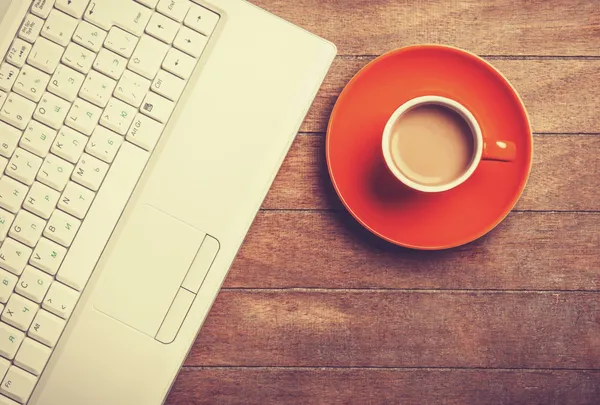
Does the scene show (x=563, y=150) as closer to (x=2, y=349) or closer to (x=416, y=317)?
(x=416, y=317)

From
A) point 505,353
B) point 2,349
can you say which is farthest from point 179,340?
point 505,353

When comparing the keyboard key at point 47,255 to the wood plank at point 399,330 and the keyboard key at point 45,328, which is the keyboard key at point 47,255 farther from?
the wood plank at point 399,330

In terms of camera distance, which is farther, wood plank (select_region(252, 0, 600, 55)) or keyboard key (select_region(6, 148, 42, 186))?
wood plank (select_region(252, 0, 600, 55))

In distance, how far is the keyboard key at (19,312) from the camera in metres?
0.52

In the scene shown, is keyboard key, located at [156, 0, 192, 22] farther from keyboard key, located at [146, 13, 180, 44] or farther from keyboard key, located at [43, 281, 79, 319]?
keyboard key, located at [43, 281, 79, 319]

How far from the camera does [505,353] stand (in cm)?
69

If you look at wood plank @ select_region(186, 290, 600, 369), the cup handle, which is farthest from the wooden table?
the cup handle

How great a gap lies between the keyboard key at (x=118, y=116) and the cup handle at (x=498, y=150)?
37 cm

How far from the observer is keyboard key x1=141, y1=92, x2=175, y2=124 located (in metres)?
0.53

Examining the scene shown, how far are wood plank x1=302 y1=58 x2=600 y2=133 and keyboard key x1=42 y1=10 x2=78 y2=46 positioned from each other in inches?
11.3

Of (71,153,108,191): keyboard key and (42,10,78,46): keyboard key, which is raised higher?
(42,10,78,46): keyboard key

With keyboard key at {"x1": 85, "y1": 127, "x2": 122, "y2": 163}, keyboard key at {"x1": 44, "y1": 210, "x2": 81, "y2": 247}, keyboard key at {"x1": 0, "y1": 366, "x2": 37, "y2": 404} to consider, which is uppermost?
keyboard key at {"x1": 85, "y1": 127, "x2": 122, "y2": 163}

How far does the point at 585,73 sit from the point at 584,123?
2.5 inches

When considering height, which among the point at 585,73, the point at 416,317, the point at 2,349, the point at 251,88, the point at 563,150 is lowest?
the point at 2,349
